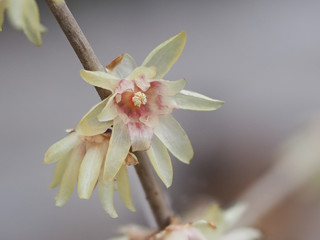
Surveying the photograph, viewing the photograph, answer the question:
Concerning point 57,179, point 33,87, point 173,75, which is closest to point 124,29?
point 173,75

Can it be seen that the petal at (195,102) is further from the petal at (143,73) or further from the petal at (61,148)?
the petal at (61,148)

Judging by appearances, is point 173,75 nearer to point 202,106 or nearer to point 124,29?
point 124,29

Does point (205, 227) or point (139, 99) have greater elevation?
point (139, 99)

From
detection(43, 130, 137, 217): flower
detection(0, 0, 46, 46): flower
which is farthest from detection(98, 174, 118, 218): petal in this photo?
detection(0, 0, 46, 46): flower

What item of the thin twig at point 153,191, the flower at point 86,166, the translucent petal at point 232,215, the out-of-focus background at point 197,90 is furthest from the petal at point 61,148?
the out-of-focus background at point 197,90

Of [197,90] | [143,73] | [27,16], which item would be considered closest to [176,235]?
[143,73]

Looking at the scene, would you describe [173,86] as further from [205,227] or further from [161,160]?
[205,227]
